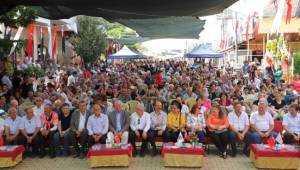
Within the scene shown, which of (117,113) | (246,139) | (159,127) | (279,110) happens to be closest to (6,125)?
A: (117,113)

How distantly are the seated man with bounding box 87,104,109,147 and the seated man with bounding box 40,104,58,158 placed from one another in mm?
904

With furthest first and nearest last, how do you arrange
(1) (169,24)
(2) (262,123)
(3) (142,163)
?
(1) (169,24) < (2) (262,123) < (3) (142,163)

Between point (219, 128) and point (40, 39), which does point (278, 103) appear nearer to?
point (219, 128)

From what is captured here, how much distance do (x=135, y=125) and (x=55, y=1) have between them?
3.47 metres

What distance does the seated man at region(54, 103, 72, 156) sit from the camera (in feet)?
35.5

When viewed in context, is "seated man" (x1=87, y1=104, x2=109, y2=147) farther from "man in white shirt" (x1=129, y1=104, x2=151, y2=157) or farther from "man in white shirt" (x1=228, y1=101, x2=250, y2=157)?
"man in white shirt" (x1=228, y1=101, x2=250, y2=157)

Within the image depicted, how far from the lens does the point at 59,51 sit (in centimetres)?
3625

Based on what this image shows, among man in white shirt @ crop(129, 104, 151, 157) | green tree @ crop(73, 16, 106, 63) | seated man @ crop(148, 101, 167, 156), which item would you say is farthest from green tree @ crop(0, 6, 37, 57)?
green tree @ crop(73, 16, 106, 63)

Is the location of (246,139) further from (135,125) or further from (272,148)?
(135,125)

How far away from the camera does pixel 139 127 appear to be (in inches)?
431

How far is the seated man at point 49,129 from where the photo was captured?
427 inches

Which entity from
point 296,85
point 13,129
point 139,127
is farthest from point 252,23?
point 13,129

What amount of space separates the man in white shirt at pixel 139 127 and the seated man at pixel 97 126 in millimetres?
638

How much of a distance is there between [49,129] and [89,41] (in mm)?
21770
